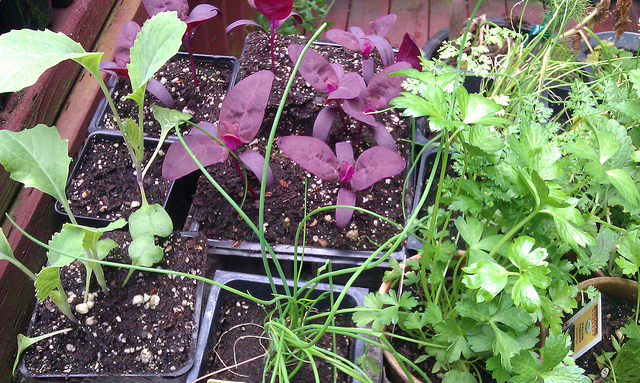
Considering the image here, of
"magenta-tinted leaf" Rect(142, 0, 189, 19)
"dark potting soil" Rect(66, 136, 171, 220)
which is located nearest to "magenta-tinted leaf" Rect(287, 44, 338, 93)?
"magenta-tinted leaf" Rect(142, 0, 189, 19)

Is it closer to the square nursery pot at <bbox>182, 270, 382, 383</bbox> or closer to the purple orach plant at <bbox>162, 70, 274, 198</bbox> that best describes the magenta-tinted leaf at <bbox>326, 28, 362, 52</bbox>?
the purple orach plant at <bbox>162, 70, 274, 198</bbox>

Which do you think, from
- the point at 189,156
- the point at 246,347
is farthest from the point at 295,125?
the point at 246,347

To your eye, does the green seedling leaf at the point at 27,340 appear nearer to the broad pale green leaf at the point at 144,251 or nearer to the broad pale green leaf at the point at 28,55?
the broad pale green leaf at the point at 144,251

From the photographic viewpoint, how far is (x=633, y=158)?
0.83m

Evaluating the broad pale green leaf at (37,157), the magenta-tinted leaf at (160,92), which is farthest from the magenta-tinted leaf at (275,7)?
the broad pale green leaf at (37,157)

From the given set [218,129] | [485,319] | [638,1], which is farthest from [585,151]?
[638,1]

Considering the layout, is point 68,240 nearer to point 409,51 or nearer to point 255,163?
point 255,163

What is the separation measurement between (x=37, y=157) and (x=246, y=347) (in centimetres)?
55

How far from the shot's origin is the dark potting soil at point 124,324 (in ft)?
2.89

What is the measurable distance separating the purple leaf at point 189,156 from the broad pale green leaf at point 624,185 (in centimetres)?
71

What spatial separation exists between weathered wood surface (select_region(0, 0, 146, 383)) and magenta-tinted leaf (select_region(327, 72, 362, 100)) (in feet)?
2.42

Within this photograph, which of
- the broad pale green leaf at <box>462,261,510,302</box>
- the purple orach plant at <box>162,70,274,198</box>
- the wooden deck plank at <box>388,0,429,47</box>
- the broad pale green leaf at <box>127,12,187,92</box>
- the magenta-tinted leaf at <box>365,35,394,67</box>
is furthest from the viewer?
the wooden deck plank at <box>388,0,429,47</box>

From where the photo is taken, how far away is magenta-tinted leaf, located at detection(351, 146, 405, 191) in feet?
3.35

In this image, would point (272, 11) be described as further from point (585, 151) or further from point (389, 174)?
point (585, 151)
